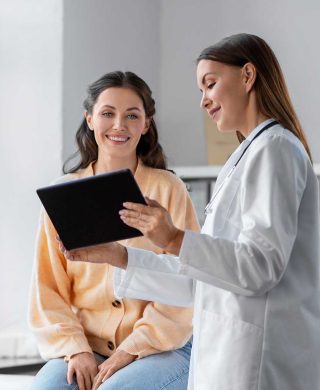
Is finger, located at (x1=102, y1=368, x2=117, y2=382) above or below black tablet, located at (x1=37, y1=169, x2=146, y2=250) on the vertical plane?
below

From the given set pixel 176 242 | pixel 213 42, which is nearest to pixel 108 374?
pixel 176 242

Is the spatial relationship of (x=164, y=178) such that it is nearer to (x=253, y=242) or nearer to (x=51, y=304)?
(x=51, y=304)

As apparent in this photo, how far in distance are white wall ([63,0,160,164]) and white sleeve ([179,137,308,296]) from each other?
5.28ft

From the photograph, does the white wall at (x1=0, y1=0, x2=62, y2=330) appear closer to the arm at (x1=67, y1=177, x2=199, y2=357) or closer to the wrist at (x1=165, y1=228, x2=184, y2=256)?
the arm at (x1=67, y1=177, x2=199, y2=357)

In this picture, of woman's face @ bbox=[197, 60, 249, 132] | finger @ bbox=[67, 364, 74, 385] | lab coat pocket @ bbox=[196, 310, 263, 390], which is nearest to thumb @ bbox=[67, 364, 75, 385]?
finger @ bbox=[67, 364, 74, 385]

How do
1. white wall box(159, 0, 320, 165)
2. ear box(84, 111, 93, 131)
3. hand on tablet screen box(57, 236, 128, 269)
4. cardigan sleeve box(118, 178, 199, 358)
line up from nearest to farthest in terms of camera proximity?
1. hand on tablet screen box(57, 236, 128, 269)
2. cardigan sleeve box(118, 178, 199, 358)
3. ear box(84, 111, 93, 131)
4. white wall box(159, 0, 320, 165)

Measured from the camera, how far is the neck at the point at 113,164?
2.18 m

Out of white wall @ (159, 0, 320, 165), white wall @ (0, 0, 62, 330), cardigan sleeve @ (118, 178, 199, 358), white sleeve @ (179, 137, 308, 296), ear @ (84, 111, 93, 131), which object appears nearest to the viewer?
white sleeve @ (179, 137, 308, 296)

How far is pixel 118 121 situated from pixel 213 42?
1.35 meters

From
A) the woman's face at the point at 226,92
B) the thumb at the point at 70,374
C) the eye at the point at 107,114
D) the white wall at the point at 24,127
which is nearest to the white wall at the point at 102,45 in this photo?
the white wall at the point at 24,127

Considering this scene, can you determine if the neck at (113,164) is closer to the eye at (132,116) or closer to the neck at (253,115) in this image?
the eye at (132,116)

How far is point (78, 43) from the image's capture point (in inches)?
117

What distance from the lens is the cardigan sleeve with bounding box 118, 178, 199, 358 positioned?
1963 mm

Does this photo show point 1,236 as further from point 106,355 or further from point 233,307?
point 233,307
